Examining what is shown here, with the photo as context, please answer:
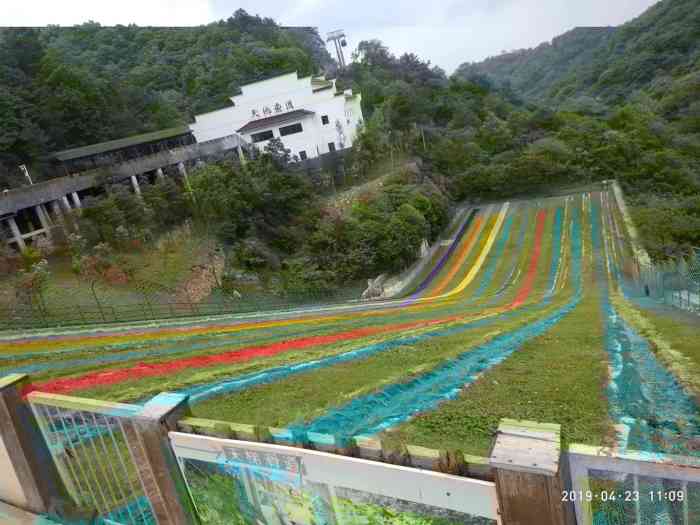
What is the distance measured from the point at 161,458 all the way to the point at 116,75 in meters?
55.3

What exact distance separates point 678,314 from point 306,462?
11.8 meters

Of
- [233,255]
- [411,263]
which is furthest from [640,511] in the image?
[411,263]

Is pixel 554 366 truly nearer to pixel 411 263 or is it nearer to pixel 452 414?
pixel 452 414

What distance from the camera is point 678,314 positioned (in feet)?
37.8

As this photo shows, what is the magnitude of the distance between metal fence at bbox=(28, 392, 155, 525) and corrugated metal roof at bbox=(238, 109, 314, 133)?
133 ft

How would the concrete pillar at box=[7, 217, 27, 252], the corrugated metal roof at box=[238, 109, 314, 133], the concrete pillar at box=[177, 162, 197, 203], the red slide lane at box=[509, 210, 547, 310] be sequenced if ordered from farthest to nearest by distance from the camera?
the corrugated metal roof at box=[238, 109, 314, 133] → the concrete pillar at box=[177, 162, 197, 203] → the concrete pillar at box=[7, 217, 27, 252] → the red slide lane at box=[509, 210, 547, 310]

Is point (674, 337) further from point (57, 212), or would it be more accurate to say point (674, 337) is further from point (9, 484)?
point (57, 212)

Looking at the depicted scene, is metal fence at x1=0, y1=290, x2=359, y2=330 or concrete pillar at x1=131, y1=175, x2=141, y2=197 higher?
concrete pillar at x1=131, y1=175, x2=141, y2=197

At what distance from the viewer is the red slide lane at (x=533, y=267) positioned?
21.3 meters

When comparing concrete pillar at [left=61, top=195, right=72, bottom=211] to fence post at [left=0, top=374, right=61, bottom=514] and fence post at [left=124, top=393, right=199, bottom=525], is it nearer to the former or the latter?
fence post at [left=0, top=374, right=61, bottom=514]

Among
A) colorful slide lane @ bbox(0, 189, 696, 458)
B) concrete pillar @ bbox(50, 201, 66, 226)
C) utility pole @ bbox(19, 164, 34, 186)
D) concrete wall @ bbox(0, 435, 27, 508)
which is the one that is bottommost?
colorful slide lane @ bbox(0, 189, 696, 458)

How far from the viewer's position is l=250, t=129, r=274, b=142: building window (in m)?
42.8

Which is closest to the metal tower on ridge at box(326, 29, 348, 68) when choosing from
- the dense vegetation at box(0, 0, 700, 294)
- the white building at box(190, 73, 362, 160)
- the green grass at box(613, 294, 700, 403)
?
the dense vegetation at box(0, 0, 700, 294)

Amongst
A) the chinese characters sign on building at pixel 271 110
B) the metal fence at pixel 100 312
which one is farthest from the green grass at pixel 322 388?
the chinese characters sign on building at pixel 271 110
